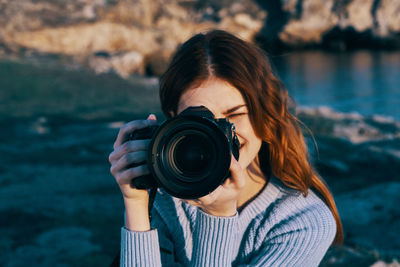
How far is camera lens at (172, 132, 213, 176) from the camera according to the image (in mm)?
1083

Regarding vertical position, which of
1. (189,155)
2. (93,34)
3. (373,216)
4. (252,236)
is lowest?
(373,216)

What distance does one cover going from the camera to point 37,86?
6.94 metres

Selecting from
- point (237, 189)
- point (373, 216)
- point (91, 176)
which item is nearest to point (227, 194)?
point (237, 189)

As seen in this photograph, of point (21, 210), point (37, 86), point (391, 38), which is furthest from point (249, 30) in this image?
point (21, 210)

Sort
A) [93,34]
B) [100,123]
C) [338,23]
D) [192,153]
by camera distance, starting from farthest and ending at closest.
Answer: [338,23] → [93,34] → [100,123] → [192,153]

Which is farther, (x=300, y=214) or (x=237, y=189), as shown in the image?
(x=300, y=214)

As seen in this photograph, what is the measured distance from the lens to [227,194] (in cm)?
112

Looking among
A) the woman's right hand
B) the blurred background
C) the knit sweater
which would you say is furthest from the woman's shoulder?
the blurred background

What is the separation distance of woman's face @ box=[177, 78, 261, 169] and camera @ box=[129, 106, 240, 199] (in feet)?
0.46

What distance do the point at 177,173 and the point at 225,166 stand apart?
0.43ft

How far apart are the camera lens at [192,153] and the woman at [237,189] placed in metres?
0.08

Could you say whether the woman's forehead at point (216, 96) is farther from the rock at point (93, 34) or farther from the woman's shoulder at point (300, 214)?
the rock at point (93, 34)

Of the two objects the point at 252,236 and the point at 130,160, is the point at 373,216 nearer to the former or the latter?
the point at 252,236

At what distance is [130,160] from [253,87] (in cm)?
44
